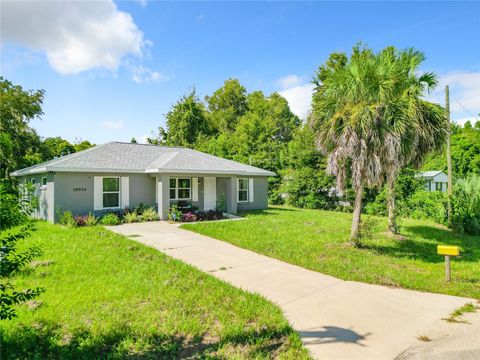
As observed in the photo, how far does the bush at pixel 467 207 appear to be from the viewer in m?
13.1

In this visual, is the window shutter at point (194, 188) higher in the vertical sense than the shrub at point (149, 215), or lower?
higher

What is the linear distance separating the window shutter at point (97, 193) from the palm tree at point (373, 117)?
35.3ft

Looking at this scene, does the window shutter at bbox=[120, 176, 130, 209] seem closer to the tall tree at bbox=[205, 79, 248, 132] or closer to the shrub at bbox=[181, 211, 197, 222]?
the shrub at bbox=[181, 211, 197, 222]

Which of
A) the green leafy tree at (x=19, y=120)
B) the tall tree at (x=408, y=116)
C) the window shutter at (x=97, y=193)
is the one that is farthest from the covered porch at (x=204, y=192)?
the green leafy tree at (x=19, y=120)

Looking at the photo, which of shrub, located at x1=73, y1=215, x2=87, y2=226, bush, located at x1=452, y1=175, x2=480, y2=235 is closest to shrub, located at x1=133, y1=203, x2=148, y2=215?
shrub, located at x1=73, y1=215, x2=87, y2=226

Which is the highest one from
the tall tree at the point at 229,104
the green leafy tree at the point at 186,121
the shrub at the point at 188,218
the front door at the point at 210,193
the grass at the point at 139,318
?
the tall tree at the point at 229,104

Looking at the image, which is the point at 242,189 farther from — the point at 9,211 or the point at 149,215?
the point at 9,211

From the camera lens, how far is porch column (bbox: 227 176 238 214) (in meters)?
16.9

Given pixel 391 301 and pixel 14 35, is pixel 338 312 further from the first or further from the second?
pixel 14 35

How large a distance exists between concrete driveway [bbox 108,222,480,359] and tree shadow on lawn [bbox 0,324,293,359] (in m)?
0.62

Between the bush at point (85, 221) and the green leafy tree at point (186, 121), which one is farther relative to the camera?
the green leafy tree at point (186, 121)

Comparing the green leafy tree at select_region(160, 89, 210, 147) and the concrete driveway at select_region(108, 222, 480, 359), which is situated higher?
the green leafy tree at select_region(160, 89, 210, 147)

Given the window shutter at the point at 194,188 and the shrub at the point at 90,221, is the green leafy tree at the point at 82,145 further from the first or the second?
the shrub at the point at 90,221

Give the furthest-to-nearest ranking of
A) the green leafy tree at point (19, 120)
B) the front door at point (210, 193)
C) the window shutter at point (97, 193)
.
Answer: the green leafy tree at point (19, 120)
the front door at point (210, 193)
the window shutter at point (97, 193)
